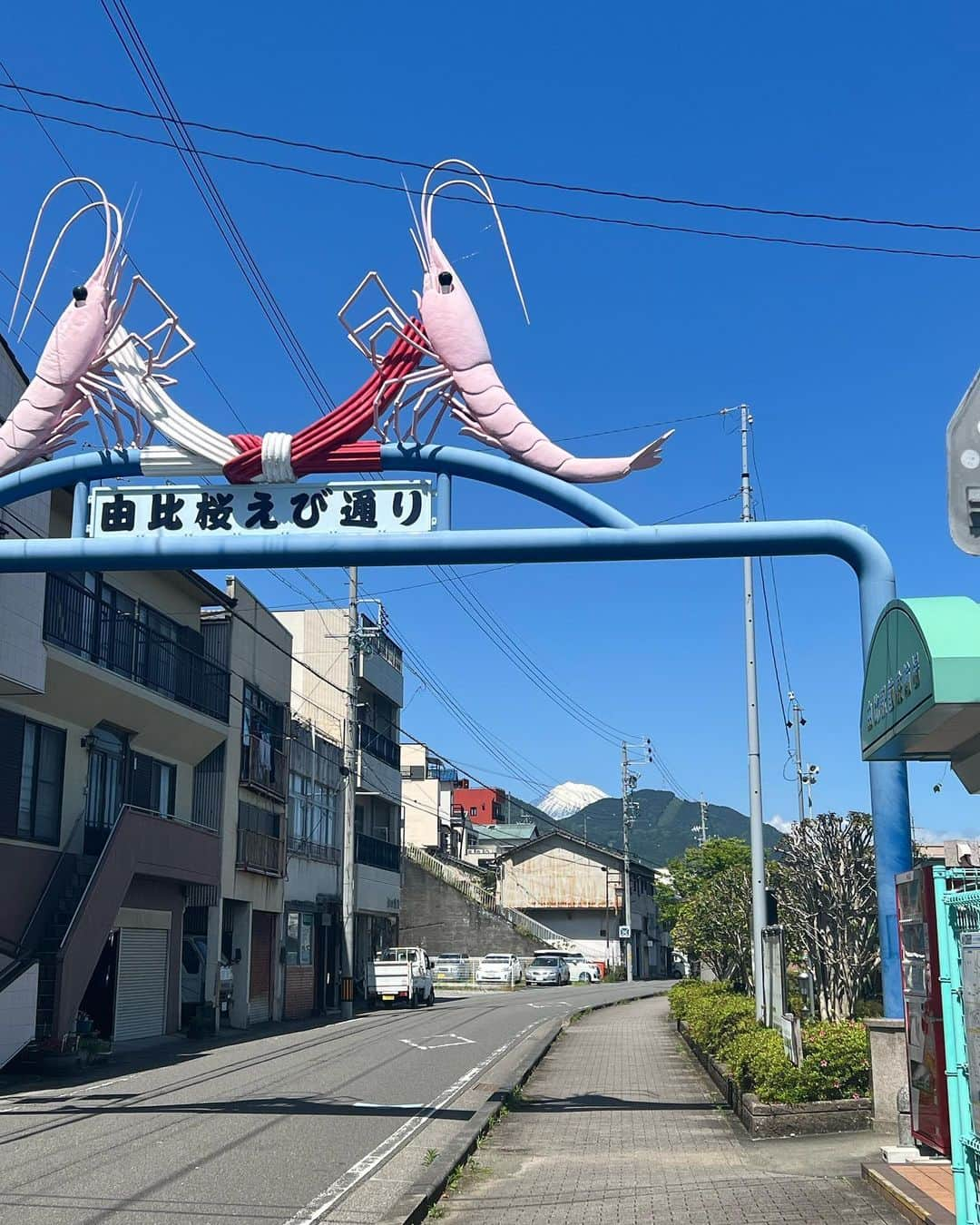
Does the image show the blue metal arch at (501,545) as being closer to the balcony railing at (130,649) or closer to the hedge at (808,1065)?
the hedge at (808,1065)

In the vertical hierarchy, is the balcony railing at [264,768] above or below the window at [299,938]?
above

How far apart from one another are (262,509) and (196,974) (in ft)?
63.4

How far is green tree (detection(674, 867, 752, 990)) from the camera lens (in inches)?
1069

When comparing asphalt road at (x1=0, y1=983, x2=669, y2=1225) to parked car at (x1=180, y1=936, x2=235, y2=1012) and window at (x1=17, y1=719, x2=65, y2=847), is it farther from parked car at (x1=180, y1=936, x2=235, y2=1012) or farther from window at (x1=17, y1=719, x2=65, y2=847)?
parked car at (x1=180, y1=936, x2=235, y2=1012)

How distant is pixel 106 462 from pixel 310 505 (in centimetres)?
238

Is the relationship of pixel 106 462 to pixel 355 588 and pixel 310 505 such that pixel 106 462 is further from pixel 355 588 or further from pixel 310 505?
pixel 355 588

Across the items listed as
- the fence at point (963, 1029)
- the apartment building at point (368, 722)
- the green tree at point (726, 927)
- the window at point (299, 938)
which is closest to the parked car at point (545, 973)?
the apartment building at point (368, 722)

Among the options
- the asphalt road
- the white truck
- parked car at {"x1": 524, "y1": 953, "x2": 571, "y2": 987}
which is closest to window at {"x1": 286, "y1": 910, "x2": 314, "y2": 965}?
the white truck

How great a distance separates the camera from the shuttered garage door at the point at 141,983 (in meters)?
25.2

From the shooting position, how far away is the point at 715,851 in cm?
6412

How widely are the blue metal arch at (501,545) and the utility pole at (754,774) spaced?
646 cm

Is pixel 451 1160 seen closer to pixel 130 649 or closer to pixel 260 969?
pixel 130 649

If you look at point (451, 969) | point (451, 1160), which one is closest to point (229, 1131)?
point (451, 1160)

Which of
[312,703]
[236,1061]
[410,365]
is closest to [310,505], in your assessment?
[410,365]
